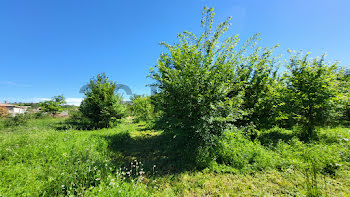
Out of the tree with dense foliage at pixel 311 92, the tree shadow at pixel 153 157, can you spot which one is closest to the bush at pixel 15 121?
the tree shadow at pixel 153 157

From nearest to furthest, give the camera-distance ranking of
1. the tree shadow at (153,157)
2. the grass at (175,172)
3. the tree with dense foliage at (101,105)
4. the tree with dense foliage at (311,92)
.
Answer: the grass at (175,172)
the tree shadow at (153,157)
the tree with dense foliage at (311,92)
the tree with dense foliage at (101,105)

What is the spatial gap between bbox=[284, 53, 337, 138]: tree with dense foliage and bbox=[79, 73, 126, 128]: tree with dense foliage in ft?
40.8

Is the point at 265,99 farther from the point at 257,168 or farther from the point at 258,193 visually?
the point at 258,193

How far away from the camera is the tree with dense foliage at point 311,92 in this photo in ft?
18.9

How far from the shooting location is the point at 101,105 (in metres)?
10.2

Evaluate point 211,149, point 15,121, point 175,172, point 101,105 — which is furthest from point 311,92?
point 15,121

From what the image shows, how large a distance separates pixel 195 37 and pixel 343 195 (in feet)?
21.0

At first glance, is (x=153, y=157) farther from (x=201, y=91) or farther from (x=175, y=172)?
(x=201, y=91)

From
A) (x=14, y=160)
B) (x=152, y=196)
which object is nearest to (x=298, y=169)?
(x=152, y=196)

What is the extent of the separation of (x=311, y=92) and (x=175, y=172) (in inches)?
302

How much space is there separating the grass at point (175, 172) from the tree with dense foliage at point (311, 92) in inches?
42.6

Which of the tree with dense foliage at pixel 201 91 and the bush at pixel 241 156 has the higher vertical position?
the tree with dense foliage at pixel 201 91

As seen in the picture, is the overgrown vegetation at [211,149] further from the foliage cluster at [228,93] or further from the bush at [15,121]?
the bush at [15,121]

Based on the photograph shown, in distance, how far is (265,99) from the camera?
6.30m
